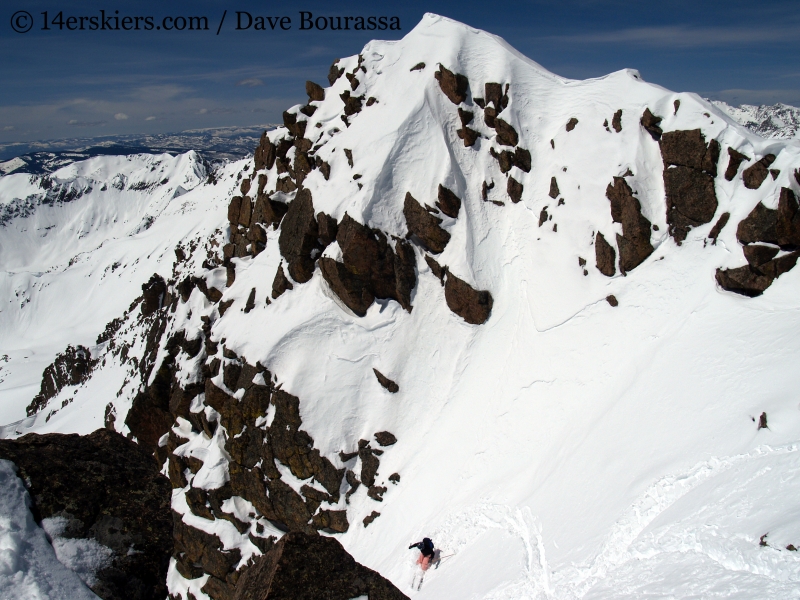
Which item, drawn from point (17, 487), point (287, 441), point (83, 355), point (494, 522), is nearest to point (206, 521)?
point (287, 441)

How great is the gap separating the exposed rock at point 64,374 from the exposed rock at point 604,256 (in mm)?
72735

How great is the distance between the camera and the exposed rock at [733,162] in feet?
68.6

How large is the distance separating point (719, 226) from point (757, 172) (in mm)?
2684

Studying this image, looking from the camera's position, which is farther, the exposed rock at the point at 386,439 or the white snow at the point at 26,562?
the exposed rock at the point at 386,439

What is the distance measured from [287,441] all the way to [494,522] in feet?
45.8

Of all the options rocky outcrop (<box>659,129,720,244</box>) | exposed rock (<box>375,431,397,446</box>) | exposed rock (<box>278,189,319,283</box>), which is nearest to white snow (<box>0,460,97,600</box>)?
exposed rock (<box>375,431,397,446</box>)

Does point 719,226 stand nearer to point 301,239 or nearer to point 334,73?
point 301,239

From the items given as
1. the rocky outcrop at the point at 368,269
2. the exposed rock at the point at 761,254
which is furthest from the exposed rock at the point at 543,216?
the exposed rock at the point at 761,254

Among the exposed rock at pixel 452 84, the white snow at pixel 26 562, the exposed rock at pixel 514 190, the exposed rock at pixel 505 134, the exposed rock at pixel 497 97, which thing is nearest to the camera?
the white snow at pixel 26 562

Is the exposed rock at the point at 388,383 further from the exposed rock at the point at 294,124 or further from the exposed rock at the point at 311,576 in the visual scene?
the exposed rock at the point at 294,124

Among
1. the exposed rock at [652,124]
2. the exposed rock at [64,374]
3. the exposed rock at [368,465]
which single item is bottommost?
the exposed rock at [64,374]

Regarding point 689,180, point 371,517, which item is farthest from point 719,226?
point 371,517

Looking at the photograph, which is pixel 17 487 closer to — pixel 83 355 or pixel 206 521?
pixel 206 521

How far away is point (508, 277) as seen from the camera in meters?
28.1
